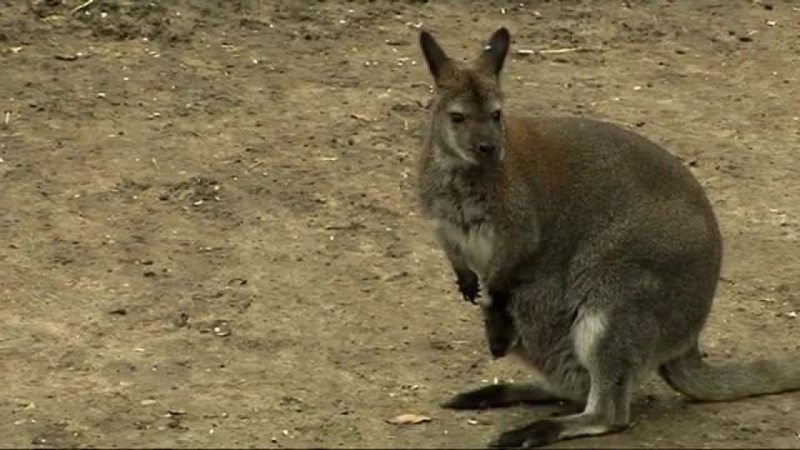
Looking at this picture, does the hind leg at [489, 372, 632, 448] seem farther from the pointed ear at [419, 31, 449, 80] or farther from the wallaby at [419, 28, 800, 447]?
the pointed ear at [419, 31, 449, 80]

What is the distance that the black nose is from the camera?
18.0 feet

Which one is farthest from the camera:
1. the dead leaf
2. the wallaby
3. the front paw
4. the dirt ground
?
the dirt ground

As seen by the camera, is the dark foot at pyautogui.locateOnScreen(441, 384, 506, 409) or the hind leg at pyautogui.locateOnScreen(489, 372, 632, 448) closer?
the hind leg at pyautogui.locateOnScreen(489, 372, 632, 448)

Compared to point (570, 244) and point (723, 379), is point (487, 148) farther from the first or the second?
point (723, 379)

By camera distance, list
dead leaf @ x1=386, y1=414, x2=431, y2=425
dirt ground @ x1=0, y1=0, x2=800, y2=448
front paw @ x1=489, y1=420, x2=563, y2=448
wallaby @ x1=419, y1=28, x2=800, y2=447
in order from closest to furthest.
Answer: front paw @ x1=489, y1=420, x2=563, y2=448 < wallaby @ x1=419, y1=28, x2=800, y2=447 < dead leaf @ x1=386, y1=414, x2=431, y2=425 < dirt ground @ x1=0, y1=0, x2=800, y2=448

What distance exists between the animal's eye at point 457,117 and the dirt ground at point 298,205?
962 mm

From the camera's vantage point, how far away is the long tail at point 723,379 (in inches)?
228

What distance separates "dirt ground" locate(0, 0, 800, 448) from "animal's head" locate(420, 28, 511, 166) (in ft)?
2.92

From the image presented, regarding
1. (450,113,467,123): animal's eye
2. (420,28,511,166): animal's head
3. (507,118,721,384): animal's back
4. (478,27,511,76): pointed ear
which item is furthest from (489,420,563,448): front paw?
(478,27,511,76): pointed ear

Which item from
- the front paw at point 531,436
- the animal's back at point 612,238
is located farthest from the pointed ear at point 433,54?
the front paw at point 531,436

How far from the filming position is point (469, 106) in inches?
221

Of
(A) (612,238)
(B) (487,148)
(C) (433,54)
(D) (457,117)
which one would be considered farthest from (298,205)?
(A) (612,238)

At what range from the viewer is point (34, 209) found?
7273 millimetres

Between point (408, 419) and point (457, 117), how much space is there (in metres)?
1.01
